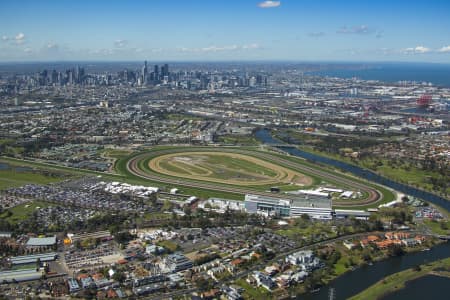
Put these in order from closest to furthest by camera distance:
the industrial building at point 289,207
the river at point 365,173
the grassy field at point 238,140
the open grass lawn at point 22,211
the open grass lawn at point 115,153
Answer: the open grass lawn at point 22,211
the industrial building at point 289,207
the river at point 365,173
the open grass lawn at point 115,153
the grassy field at point 238,140

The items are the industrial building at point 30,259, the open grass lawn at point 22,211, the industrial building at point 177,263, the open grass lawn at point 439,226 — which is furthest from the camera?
the open grass lawn at point 22,211

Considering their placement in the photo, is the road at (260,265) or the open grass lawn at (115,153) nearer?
the road at (260,265)

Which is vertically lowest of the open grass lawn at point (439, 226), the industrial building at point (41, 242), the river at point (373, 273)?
the river at point (373, 273)

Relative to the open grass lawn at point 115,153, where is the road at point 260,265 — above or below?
below

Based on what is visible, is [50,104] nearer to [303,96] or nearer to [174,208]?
[303,96]

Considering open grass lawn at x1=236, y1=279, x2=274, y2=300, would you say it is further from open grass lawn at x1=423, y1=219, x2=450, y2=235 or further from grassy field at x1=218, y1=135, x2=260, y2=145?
grassy field at x1=218, y1=135, x2=260, y2=145

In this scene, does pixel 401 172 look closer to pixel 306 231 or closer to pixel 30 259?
pixel 306 231

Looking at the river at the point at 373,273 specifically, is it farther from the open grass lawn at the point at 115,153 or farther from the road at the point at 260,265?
the open grass lawn at the point at 115,153

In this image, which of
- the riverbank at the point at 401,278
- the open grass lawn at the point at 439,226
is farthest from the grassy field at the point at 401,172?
the riverbank at the point at 401,278
